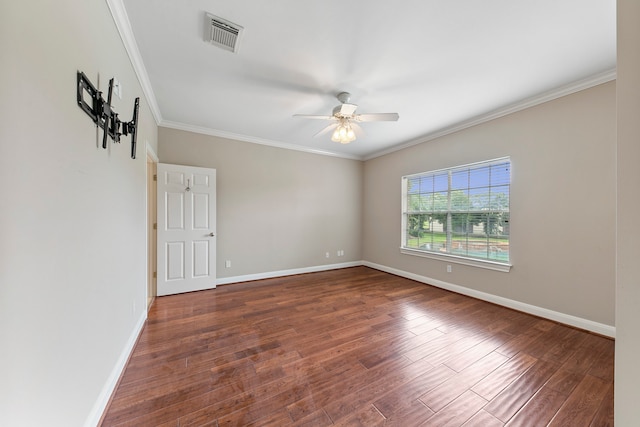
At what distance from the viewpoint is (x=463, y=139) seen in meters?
3.66

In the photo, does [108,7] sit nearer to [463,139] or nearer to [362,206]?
[463,139]

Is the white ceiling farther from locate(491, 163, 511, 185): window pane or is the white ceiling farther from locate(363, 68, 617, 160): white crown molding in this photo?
locate(491, 163, 511, 185): window pane

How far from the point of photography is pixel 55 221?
101cm

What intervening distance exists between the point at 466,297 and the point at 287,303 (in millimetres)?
2679

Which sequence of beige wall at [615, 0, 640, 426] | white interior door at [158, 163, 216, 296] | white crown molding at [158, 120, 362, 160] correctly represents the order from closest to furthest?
beige wall at [615, 0, 640, 426] → white interior door at [158, 163, 216, 296] → white crown molding at [158, 120, 362, 160]

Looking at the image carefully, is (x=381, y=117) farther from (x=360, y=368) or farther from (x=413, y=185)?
(x=360, y=368)

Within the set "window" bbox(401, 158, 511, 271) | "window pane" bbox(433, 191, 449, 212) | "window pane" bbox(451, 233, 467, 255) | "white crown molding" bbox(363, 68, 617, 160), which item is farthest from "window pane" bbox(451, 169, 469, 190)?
"window pane" bbox(451, 233, 467, 255)

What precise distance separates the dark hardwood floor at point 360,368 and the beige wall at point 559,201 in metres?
0.38

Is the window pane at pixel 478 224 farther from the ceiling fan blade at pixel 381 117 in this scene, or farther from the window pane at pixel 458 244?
the ceiling fan blade at pixel 381 117

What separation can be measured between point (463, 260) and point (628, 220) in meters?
3.29

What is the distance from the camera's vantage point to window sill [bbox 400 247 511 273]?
3178 millimetres

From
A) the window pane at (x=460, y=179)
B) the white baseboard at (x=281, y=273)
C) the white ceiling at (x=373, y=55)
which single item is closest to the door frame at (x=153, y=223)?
the white ceiling at (x=373, y=55)

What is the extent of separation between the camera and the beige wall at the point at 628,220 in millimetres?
691

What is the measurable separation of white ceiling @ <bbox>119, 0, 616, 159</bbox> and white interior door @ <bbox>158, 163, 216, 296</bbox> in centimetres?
95
